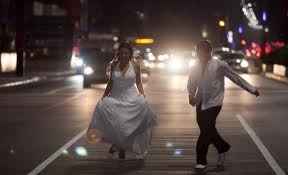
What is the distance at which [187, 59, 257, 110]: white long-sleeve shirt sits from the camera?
12758 millimetres

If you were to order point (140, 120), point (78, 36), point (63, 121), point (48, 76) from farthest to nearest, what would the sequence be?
point (78, 36)
point (48, 76)
point (63, 121)
point (140, 120)

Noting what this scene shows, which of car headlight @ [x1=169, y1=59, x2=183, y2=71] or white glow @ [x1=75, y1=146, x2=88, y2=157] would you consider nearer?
white glow @ [x1=75, y1=146, x2=88, y2=157]

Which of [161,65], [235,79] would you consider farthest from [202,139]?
[161,65]

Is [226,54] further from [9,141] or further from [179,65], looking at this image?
[9,141]

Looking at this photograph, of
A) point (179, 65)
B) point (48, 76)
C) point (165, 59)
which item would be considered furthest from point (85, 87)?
point (165, 59)

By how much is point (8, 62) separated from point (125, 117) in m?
50.5

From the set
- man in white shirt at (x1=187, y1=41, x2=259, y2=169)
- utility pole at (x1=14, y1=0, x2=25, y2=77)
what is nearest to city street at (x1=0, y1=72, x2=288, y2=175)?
man in white shirt at (x1=187, y1=41, x2=259, y2=169)

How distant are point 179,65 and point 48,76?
21791 mm

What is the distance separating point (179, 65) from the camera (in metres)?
77.0

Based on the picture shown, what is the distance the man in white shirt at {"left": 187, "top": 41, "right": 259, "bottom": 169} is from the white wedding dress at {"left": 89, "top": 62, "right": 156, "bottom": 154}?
1310mm

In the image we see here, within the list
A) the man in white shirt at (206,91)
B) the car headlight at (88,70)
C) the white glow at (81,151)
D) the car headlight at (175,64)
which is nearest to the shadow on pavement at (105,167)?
the white glow at (81,151)

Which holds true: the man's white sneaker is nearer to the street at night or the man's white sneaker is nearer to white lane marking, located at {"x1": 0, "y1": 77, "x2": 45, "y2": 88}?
the street at night

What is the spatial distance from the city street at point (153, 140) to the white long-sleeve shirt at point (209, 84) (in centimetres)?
100

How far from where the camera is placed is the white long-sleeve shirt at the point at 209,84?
41.9 feet
